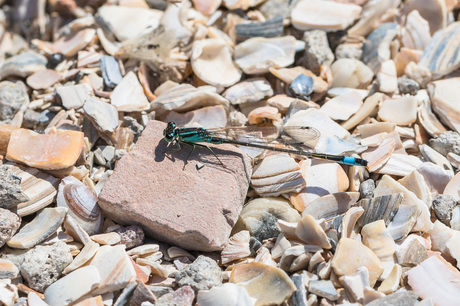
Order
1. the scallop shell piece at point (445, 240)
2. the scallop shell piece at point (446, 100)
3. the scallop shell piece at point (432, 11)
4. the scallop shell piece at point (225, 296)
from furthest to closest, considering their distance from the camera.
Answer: the scallop shell piece at point (432, 11), the scallop shell piece at point (446, 100), the scallop shell piece at point (445, 240), the scallop shell piece at point (225, 296)

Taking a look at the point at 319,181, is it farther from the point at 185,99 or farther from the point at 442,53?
the point at 442,53

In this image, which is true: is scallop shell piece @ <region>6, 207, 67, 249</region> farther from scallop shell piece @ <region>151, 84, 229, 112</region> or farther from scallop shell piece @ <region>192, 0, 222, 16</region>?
scallop shell piece @ <region>192, 0, 222, 16</region>

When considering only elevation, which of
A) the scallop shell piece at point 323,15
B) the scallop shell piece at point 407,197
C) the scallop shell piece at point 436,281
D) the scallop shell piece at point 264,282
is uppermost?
the scallop shell piece at point 323,15

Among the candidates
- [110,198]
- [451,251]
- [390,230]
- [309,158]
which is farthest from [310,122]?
[110,198]

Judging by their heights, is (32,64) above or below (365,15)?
below

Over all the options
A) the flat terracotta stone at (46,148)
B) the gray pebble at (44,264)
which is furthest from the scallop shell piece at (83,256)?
the flat terracotta stone at (46,148)

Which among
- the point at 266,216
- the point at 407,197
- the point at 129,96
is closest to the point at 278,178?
the point at 266,216

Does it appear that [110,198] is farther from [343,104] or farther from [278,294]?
[343,104]

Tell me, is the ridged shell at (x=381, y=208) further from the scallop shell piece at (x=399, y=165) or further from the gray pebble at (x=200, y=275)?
the gray pebble at (x=200, y=275)
